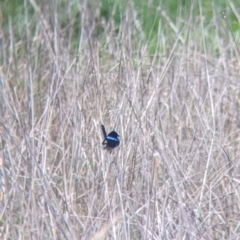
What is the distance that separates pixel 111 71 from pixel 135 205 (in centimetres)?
90

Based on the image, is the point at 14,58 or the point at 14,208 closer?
the point at 14,208

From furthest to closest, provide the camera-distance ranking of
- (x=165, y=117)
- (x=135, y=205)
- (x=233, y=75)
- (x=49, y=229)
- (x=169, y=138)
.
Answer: (x=233, y=75)
(x=165, y=117)
(x=169, y=138)
(x=135, y=205)
(x=49, y=229)

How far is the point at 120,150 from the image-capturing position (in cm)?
298

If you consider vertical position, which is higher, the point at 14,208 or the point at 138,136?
the point at 138,136

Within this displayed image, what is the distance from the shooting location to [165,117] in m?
3.49

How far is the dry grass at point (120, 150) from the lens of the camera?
2.73 meters

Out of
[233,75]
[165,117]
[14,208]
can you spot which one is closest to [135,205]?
[14,208]

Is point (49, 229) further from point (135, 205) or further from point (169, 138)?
point (169, 138)

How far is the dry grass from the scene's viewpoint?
2.73 m

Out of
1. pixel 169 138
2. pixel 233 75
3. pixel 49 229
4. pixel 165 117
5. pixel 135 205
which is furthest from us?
pixel 233 75

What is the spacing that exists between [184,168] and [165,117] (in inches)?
17.4

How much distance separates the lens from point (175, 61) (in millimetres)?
3564

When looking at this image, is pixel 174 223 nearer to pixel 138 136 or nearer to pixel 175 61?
pixel 138 136

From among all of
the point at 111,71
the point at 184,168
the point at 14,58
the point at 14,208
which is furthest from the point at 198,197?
the point at 14,58
